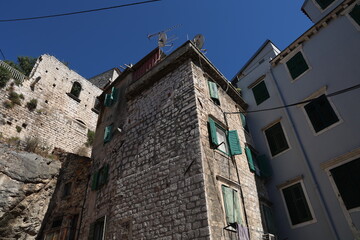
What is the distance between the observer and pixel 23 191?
10555 mm

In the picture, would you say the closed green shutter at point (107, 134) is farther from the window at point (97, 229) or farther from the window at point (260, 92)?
the window at point (260, 92)

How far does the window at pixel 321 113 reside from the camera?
861 cm

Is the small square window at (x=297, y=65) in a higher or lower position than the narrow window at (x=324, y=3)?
lower

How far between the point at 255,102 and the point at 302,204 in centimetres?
561

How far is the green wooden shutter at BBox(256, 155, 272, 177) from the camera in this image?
9812mm

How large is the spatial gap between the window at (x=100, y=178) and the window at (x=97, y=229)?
1.56m

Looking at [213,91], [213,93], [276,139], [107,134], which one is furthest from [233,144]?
[107,134]

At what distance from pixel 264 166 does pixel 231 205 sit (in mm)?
3922

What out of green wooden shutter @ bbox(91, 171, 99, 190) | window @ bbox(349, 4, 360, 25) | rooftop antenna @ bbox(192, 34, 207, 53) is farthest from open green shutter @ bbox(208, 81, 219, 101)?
green wooden shutter @ bbox(91, 171, 99, 190)

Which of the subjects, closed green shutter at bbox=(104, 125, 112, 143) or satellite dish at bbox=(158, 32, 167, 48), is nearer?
closed green shutter at bbox=(104, 125, 112, 143)

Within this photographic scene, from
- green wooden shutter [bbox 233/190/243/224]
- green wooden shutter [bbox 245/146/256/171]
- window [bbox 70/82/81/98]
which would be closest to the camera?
green wooden shutter [bbox 233/190/243/224]

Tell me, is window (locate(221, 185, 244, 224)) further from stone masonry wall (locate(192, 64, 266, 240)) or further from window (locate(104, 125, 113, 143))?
window (locate(104, 125, 113, 143))

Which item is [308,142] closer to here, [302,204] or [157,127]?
[302,204]

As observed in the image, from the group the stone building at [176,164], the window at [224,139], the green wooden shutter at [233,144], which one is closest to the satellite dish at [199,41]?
the stone building at [176,164]
